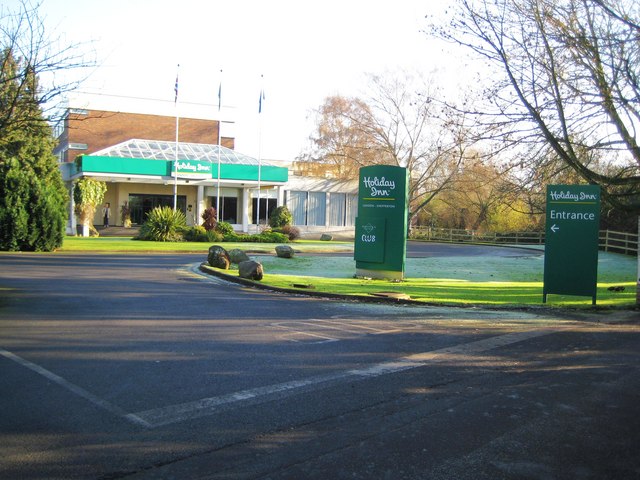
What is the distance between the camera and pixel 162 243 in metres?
32.6

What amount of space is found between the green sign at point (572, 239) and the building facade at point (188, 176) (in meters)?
29.3

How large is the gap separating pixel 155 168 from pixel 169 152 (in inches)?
164

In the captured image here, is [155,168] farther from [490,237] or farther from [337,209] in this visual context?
[490,237]

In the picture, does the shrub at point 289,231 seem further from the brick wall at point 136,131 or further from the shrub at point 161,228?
the brick wall at point 136,131

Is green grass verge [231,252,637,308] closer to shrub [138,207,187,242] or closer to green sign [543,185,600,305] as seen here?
green sign [543,185,600,305]

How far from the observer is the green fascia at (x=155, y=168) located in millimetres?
39656

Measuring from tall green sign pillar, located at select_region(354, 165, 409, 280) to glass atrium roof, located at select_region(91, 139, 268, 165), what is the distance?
83.5ft

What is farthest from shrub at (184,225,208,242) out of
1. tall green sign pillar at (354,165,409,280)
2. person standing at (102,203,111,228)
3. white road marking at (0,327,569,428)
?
white road marking at (0,327,569,428)

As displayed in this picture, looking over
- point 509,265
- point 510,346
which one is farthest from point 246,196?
point 510,346

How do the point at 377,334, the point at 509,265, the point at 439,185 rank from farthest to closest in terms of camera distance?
the point at 439,185
the point at 509,265
the point at 377,334

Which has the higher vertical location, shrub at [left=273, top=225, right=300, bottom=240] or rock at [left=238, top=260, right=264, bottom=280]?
shrub at [left=273, top=225, right=300, bottom=240]

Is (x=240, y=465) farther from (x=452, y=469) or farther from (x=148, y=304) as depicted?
(x=148, y=304)

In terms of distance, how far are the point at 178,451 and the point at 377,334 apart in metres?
5.50

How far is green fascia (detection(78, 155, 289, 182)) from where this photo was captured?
39.7 meters
